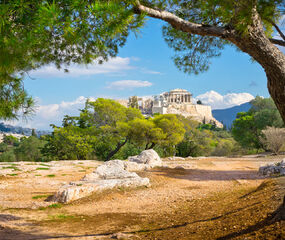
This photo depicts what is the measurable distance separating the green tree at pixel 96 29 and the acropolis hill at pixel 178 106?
81260 mm

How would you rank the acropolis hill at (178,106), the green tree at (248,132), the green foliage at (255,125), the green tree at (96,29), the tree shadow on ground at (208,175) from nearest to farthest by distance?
the green tree at (96,29)
the tree shadow on ground at (208,175)
the green foliage at (255,125)
the green tree at (248,132)
the acropolis hill at (178,106)

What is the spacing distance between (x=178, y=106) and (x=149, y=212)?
9765 centimetres

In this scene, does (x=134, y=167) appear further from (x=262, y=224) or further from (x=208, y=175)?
(x=262, y=224)

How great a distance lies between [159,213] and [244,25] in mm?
3869

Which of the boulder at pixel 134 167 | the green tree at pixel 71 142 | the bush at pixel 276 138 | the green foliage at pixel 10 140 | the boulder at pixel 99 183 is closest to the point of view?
the boulder at pixel 99 183

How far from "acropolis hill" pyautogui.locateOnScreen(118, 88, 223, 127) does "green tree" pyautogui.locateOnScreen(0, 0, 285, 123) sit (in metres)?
81.3

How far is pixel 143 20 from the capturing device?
→ 9.37 feet

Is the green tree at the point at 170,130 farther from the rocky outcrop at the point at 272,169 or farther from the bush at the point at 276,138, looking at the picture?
the rocky outcrop at the point at 272,169

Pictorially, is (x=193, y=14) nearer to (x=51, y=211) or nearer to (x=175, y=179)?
(x=51, y=211)

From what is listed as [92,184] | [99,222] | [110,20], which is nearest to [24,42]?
Answer: [110,20]

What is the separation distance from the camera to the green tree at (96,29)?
225 centimetres

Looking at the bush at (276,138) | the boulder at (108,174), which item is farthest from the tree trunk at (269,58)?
the bush at (276,138)

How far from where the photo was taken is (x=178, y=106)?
3994 inches

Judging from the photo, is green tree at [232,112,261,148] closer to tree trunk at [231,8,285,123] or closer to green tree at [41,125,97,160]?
green tree at [41,125,97,160]
